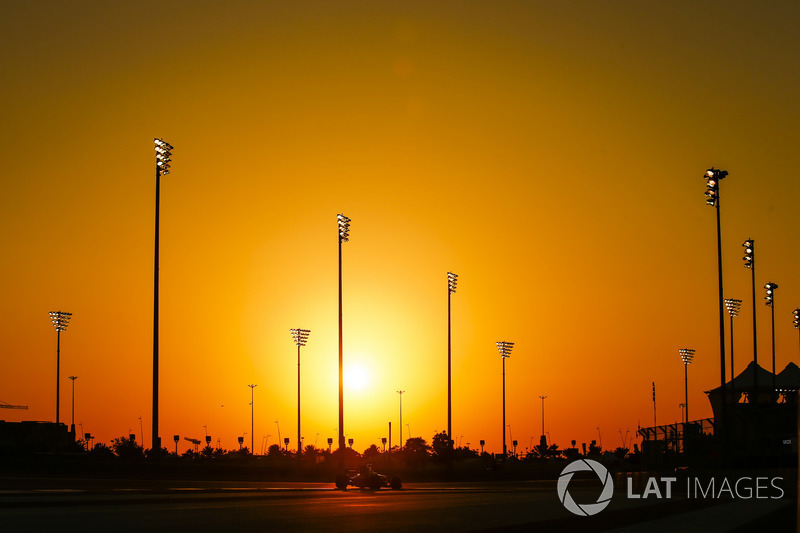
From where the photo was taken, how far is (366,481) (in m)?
57.6

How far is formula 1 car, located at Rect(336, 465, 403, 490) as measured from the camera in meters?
57.5

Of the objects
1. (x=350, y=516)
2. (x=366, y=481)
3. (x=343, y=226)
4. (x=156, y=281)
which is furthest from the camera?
(x=343, y=226)

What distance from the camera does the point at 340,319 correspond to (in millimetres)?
69125

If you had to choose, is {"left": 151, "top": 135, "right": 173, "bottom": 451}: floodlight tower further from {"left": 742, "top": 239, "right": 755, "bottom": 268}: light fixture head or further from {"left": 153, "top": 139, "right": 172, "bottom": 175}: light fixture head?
{"left": 742, "top": 239, "right": 755, "bottom": 268}: light fixture head

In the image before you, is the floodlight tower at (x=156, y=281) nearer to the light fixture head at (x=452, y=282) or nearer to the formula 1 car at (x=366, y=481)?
the formula 1 car at (x=366, y=481)

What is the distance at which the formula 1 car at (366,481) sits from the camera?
57.5 m

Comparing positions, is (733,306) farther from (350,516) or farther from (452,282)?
(350,516)

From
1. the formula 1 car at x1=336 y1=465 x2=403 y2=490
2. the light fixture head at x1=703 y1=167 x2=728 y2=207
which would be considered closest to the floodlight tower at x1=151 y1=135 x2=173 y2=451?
the formula 1 car at x1=336 y1=465 x2=403 y2=490

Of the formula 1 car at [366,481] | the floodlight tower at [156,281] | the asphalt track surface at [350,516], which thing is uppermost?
the floodlight tower at [156,281]

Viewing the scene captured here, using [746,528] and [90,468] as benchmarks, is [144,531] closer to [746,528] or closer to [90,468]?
[746,528]

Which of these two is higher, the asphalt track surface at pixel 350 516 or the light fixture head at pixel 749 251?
the light fixture head at pixel 749 251

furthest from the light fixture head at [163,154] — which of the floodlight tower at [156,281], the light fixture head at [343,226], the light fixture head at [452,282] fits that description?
the light fixture head at [452,282]

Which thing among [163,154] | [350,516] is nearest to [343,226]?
[163,154]

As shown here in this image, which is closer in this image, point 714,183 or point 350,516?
point 350,516
